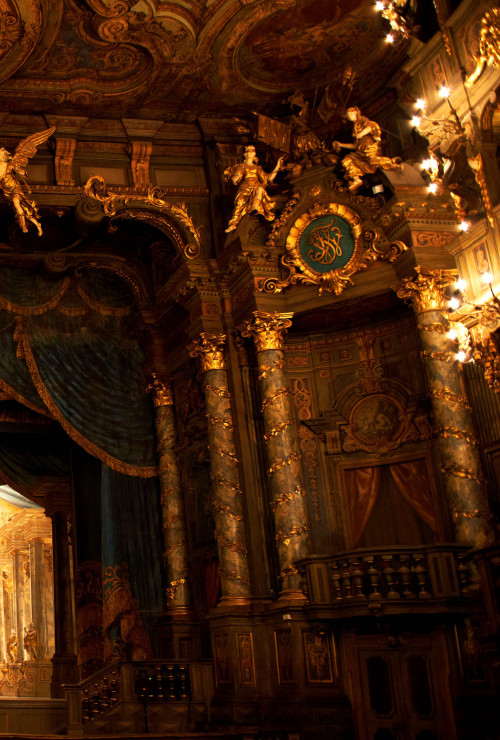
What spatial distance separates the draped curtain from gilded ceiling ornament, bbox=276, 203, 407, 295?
2.33m

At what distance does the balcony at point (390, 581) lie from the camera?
9.79m

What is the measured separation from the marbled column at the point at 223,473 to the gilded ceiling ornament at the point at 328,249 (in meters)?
1.22

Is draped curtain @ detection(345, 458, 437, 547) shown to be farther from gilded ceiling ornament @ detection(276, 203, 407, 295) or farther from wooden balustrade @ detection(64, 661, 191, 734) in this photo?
wooden balustrade @ detection(64, 661, 191, 734)

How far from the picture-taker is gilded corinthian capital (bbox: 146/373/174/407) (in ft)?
45.6

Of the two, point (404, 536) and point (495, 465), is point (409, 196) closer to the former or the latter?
point (495, 465)

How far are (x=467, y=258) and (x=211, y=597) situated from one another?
5947 mm

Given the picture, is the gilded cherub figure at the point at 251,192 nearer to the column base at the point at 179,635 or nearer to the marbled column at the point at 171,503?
the marbled column at the point at 171,503

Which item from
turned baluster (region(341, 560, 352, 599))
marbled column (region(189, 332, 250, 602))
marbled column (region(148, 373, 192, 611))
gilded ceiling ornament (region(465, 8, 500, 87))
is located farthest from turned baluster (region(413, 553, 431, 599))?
gilded ceiling ornament (region(465, 8, 500, 87))

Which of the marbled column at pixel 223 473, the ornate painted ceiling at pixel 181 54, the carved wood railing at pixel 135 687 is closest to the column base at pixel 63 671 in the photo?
the carved wood railing at pixel 135 687

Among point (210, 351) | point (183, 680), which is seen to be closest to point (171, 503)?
point (210, 351)

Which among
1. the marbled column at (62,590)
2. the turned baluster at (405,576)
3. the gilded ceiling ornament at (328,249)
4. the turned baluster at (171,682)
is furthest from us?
the marbled column at (62,590)

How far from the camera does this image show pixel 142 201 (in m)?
13.0

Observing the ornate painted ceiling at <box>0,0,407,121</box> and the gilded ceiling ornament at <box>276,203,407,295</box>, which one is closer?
the ornate painted ceiling at <box>0,0,407,121</box>

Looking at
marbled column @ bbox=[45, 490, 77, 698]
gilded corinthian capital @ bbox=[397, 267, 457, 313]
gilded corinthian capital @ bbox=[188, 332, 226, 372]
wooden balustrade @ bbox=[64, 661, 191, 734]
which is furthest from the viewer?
marbled column @ bbox=[45, 490, 77, 698]
